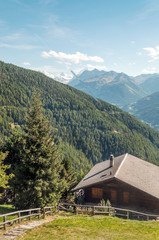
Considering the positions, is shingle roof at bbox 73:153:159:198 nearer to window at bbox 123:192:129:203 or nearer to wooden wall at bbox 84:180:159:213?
wooden wall at bbox 84:180:159:213

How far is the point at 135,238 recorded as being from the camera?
12812mm

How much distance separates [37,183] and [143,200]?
1680 cm

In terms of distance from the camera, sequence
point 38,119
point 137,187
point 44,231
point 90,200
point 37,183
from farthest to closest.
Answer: point 90,200
point 137,187
point 38,119
point 37,183
point 44,231

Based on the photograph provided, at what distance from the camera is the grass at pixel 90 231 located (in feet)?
41.8

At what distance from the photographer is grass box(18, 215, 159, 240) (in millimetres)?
12742

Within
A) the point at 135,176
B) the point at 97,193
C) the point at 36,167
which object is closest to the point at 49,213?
the point at 36,167

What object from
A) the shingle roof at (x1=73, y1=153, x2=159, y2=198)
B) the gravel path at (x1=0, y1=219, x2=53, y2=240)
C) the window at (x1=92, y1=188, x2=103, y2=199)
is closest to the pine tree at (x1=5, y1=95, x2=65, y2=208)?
the gravel path at (x1=0, y1=219, x2=53, y2=240)

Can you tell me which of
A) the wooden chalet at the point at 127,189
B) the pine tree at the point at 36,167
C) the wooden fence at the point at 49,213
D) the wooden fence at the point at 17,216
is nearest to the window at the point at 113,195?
the wooden chalet at the point at 127,189

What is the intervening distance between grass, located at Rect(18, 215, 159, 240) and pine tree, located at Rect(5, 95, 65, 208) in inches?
241

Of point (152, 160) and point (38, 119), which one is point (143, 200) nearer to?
point (38, 119)

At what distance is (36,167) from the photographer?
22.0 metres

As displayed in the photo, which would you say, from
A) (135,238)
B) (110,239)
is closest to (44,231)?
(110,239)

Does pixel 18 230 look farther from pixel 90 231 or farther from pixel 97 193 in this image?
pixel 97 193

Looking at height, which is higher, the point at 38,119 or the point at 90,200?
the point at 38,119
